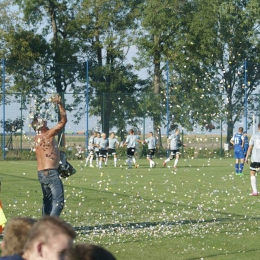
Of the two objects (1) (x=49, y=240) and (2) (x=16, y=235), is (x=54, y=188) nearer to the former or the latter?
(2) (x=16, y=235)

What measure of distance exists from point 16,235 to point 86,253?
84 cm

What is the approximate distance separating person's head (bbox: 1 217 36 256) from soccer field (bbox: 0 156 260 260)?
5.47 meters

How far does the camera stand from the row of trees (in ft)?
144

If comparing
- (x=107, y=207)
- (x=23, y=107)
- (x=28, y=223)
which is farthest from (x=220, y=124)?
(x=28, y=223)

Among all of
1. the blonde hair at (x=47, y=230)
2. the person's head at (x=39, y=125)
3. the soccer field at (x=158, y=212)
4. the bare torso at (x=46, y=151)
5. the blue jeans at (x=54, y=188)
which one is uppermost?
the person's head at (x=39, y=125)

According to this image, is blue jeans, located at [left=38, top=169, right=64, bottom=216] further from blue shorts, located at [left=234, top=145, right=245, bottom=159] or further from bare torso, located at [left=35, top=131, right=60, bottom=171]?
blue shorts, located at [left=234, top=145, right=245, bottom=159]

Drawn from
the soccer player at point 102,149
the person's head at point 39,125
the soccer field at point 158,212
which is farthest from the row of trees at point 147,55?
the person's head at point 39,125

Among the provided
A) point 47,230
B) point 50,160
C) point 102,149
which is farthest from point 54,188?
point 102,149

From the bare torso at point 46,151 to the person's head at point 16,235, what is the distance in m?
6.91

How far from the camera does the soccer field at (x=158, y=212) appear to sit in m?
10.3

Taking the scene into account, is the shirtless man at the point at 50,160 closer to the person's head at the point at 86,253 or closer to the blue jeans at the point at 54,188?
the blue jeans at the point at 54,188

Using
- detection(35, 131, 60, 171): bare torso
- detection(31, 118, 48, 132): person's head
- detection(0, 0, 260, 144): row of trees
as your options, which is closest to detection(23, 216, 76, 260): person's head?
detection(35, 131, 60, 171): bare torso

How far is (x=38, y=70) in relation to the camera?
4581cm

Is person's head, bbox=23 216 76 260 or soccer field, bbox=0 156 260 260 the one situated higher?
person's head, bbox=23 216 76 260
